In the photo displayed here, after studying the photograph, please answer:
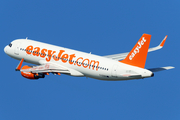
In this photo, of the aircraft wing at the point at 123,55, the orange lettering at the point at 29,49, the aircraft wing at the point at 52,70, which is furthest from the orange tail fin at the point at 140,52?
the orange lettering at the point at 29,49

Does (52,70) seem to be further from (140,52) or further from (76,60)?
(140,52)

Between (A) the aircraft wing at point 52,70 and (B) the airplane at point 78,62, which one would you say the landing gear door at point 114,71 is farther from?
(A) the aircraft wing at point 52,70

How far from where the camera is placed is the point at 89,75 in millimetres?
72750

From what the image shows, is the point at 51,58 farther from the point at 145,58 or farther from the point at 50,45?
the point at 145,58

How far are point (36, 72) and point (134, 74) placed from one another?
16.5m

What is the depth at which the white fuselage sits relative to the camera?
2726 inches

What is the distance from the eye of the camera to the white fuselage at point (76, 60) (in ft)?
227

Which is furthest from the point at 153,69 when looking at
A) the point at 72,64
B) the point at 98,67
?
the point at 72,64

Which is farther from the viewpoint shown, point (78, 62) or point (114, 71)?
point (78, 62)

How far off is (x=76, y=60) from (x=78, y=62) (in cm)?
50

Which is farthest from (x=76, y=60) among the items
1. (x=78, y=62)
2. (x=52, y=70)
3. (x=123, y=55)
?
(x=123, y=55)

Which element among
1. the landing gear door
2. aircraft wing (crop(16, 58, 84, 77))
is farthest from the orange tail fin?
aircraft wing (crop(16, 58, 84, 77))

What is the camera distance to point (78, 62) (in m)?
73.0

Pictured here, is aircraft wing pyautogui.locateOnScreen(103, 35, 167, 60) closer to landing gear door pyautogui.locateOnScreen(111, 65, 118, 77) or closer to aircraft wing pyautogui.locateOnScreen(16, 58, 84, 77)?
landing gear door pyautogui.locateOnScreen(111, 65, 118, 77)
